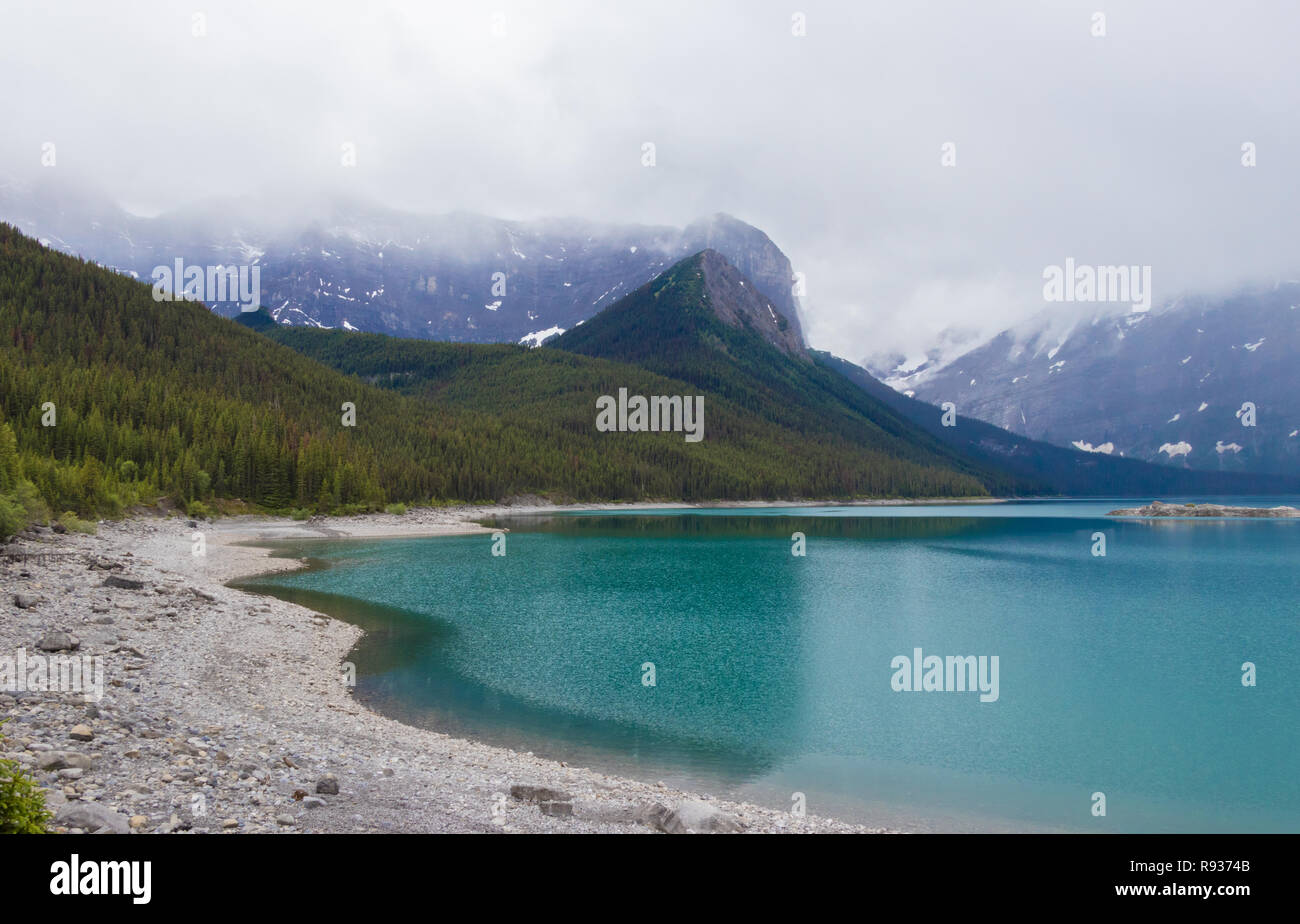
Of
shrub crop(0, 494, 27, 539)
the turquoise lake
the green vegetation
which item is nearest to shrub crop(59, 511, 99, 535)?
the green vegetation

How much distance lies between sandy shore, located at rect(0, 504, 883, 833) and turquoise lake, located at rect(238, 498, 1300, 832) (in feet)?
7.65

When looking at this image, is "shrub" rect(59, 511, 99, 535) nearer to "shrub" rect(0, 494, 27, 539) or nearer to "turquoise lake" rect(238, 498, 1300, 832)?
"turquoise lake" rect(238, 498, 1300, 832)

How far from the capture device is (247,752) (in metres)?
14.7

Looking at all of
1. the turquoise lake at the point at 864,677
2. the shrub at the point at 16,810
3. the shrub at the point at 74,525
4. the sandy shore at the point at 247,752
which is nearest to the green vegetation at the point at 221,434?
the shrub at the point at 74,525

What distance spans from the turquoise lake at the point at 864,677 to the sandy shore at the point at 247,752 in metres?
2.33

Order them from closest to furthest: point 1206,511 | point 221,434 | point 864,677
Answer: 1. point 864,677
2. point 221,434
3. point 1206,511

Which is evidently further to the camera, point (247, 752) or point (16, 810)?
point (247, 752)

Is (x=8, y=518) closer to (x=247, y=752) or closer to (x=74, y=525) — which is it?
(x=74, y=525)

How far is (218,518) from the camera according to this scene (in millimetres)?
84000

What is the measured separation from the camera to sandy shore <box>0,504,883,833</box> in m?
12.0

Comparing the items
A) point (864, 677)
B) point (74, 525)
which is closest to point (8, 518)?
point (74, 525)

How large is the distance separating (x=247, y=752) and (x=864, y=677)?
70.5ft

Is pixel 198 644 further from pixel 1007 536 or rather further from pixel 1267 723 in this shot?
pixel 1007 536
